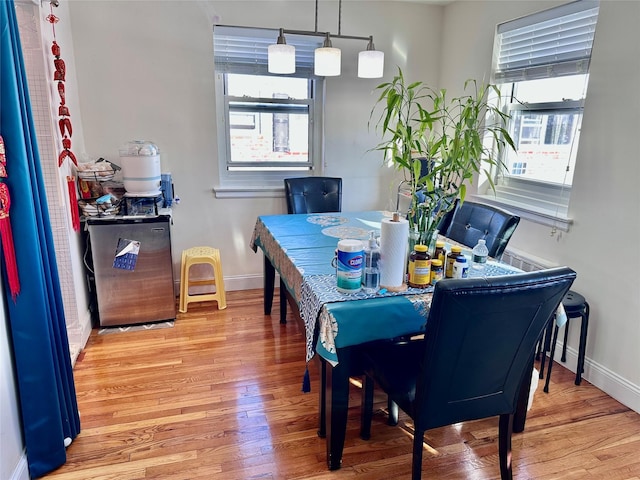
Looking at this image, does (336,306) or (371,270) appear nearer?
(336,306)

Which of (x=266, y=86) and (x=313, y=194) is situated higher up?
(x=266, y=86)

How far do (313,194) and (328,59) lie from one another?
1.33 meters

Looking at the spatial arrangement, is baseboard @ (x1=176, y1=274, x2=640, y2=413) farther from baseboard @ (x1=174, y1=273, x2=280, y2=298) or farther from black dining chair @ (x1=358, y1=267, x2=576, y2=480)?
baseboard @ (x1=174, y1=273, x2=280, y2=298)

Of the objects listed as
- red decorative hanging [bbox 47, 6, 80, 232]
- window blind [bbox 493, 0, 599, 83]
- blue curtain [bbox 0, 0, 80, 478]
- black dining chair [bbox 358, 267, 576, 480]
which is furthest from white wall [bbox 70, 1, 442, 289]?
black dining chair [bbox 358, 267, 576, 480]

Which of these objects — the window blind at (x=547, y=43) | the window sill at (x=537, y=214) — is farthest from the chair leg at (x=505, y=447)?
the window blind at (x=547, y=43)

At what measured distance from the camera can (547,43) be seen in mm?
2770

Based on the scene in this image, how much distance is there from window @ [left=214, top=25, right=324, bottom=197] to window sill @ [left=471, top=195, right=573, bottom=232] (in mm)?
1577

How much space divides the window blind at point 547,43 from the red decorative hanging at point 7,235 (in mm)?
2920

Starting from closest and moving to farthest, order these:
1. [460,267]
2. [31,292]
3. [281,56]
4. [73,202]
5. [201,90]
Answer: [31,292] < [460,267] < [281,56] < [73,202] < [201,90]

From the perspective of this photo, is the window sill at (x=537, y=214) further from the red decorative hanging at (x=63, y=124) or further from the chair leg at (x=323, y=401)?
the red decorative hanging at (x=63, y=124)

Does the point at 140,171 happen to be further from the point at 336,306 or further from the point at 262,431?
the point at 336,306

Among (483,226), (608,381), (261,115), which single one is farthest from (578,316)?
(261,115)

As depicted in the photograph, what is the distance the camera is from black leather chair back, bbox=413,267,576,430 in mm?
1261

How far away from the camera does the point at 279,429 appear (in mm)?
2043
